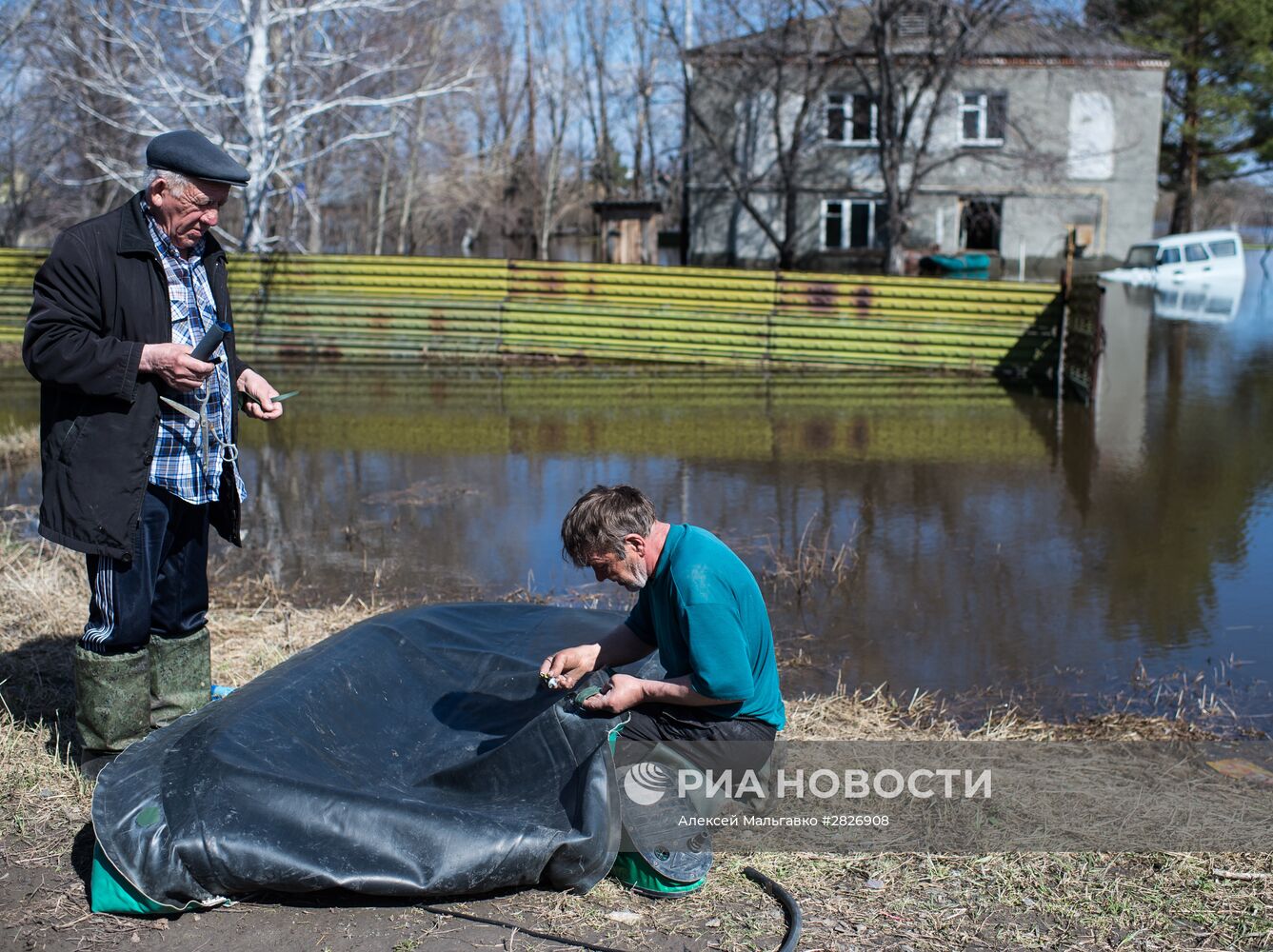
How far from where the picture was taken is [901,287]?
13.3 m

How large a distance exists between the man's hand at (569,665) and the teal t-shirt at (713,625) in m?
0.22

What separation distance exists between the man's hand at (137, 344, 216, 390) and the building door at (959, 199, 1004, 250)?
1100 inches

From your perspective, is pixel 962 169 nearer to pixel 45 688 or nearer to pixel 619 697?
pixel 45 688

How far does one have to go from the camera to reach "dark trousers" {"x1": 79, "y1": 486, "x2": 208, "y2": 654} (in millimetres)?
3502

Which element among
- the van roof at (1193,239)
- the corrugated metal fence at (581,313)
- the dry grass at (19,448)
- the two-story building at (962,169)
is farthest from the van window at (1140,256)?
the dry grass at (19,448)

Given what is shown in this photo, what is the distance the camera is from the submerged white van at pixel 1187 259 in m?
28.9

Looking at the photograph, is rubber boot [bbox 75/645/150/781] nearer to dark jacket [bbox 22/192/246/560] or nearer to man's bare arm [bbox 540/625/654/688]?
dark jacket [bbox 22/192/246/560]

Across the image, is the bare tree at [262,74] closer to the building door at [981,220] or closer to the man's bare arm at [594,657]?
the man's bare arm at [594,657]

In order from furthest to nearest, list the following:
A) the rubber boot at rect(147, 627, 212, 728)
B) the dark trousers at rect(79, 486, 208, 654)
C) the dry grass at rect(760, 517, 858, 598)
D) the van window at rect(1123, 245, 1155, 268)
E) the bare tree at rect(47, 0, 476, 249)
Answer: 1. the van window at rect(1123, 245, 1155, 268)
2. the bare tree at rect(47, 0, 476, 249)
3. the dry grass at rect(760, 517, 858, 598)
4. the rubber boot at rect(147, 627, 212, 728)
5. the dark trousers at rect(79, 486, 208, 654)

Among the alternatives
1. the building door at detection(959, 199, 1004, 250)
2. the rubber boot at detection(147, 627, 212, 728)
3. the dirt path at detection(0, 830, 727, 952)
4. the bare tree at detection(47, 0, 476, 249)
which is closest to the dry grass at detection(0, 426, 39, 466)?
the bare tree at detection(47, 0, 476, 249)

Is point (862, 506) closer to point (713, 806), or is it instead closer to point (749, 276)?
point (713, 806)

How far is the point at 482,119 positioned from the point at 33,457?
99.2ft

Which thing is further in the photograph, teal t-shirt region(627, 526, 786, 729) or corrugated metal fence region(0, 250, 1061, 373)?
corrugated metal fence region(0, 250, 1061, 373)

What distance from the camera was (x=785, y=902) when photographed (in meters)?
3.04
